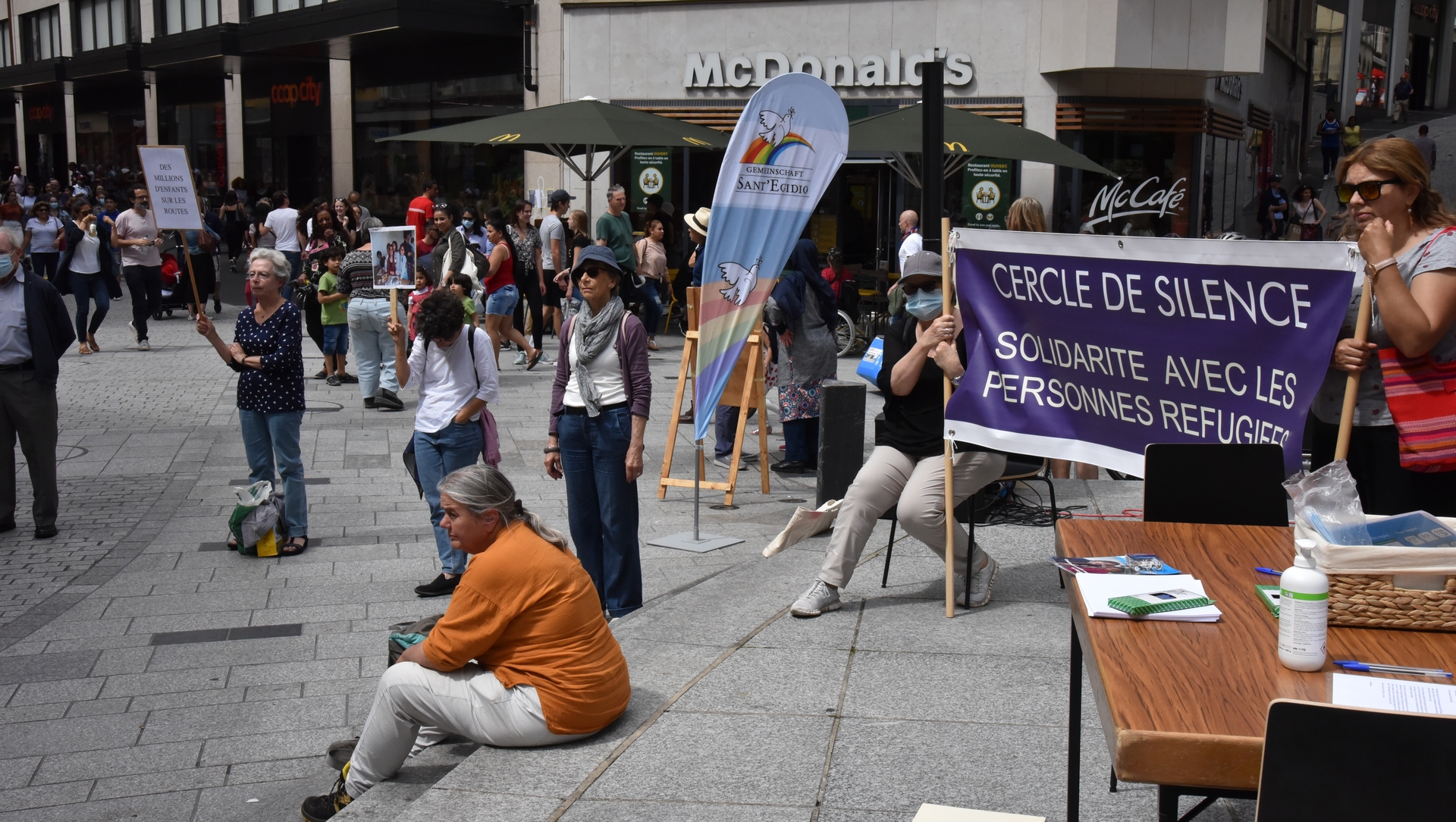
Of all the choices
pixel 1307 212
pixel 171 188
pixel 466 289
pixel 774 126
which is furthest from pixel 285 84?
pixel 774 126

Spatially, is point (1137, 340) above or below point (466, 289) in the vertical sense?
above

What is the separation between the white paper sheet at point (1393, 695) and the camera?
231 centimetres

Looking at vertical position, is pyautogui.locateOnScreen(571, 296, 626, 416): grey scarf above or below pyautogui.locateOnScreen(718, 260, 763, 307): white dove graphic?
below

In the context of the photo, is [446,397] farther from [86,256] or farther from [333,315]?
[86,256]

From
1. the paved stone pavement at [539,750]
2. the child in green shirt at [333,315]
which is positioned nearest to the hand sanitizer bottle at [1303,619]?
the paved stone pavement at [539,750]

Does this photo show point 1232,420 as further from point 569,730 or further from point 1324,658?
point 569,730

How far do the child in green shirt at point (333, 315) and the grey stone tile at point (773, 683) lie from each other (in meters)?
8.93

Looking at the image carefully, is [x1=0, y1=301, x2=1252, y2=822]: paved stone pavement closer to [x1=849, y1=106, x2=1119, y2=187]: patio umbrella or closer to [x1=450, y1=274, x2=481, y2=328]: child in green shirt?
[x1=450, y1=274, x2=481, y2=328]: child in green shirt

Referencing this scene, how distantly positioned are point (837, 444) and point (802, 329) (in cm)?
191

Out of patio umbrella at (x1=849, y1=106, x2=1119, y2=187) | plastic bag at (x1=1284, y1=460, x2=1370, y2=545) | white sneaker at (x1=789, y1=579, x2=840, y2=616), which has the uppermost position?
patio umbrella at (x1=849, y1=106, x2=1119, y2=187)

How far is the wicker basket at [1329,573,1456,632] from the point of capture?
2.73 meters

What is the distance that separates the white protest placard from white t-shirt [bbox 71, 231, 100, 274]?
18.9 feet

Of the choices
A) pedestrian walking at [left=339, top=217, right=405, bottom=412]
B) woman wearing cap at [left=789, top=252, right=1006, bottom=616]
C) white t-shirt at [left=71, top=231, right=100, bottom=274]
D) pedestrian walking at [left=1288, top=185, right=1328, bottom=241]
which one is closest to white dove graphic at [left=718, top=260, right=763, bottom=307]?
woman wearing cap at [left=789, top=252, right=1006, bottom=616]

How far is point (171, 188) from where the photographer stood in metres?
11.3
